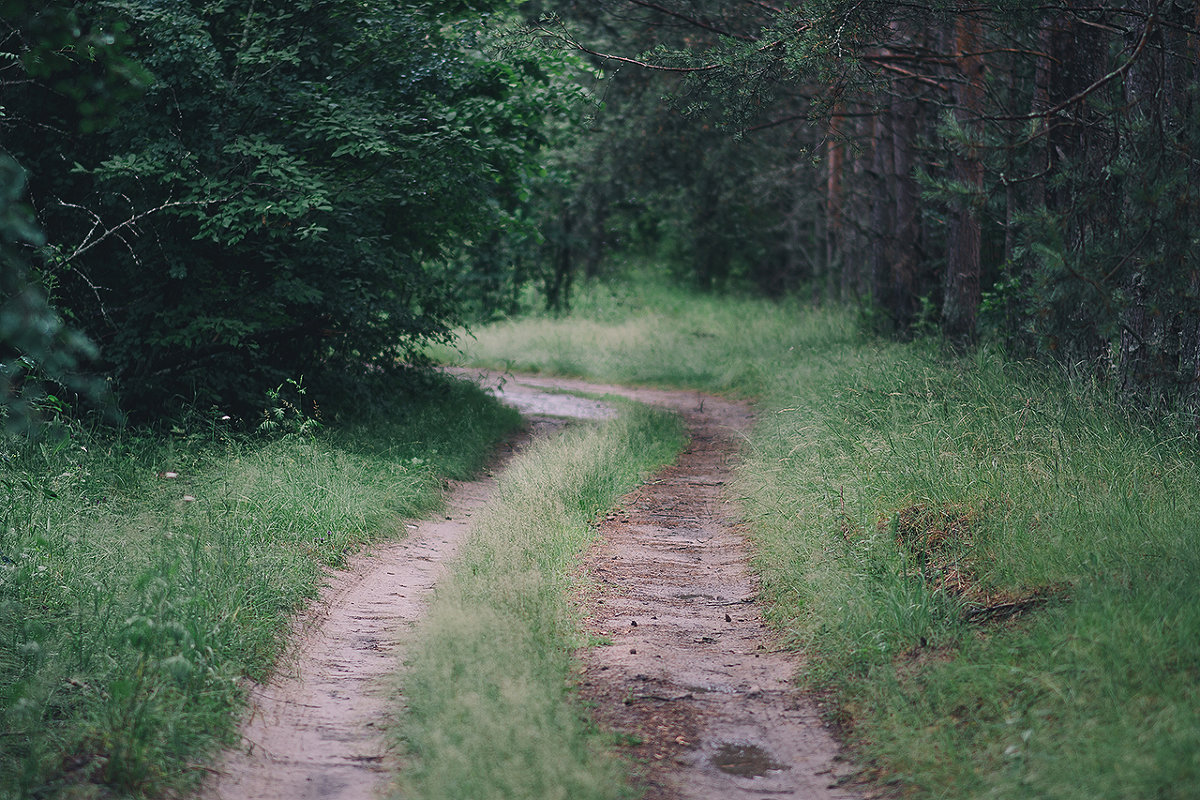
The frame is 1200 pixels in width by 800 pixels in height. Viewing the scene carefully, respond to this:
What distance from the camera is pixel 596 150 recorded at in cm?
2552

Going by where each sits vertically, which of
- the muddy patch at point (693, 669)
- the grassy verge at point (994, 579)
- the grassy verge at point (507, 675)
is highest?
the grassy verge at point (994, 579)

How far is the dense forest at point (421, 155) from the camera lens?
6.59 meters

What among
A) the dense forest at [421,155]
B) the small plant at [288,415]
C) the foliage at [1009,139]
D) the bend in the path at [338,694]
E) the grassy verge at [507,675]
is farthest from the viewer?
the small plant at [288,415]

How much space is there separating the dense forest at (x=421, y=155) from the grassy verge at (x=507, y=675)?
8.38ft

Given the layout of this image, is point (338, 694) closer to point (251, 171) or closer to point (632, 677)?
point (632, 677)

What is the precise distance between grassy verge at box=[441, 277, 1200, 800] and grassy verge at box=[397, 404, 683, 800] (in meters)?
1.30

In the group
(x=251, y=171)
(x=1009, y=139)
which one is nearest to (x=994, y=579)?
(x=1009, y=139)

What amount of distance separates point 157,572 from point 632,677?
2.72 m

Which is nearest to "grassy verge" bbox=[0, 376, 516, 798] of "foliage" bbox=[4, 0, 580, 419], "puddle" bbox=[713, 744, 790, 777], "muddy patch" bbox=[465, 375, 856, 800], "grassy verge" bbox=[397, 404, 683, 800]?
"grassy verge" bbox=[397, 404, 683, 800]

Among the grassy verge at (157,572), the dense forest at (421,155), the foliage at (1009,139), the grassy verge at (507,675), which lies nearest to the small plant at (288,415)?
the grassy verge at (157,572)

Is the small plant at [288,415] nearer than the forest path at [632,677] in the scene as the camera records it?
No

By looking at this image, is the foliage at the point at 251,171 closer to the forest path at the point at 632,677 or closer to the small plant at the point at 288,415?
the small plant at the point at 288,415

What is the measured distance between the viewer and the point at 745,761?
4328mm

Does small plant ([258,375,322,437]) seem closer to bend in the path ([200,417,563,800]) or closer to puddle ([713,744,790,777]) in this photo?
bend in the path ([200,417,563,800])
